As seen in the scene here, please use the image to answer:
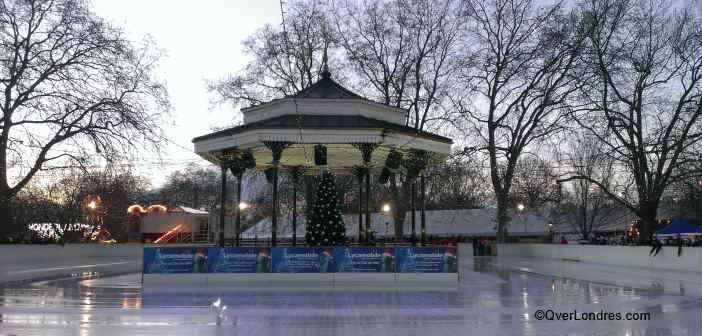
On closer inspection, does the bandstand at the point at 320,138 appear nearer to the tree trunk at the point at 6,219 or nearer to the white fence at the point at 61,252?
the white fence at the point at 61,252

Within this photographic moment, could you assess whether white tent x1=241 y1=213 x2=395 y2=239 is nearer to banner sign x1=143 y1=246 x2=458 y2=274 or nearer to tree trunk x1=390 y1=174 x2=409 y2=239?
tree trunk x1=390 y1=174 x2=409 y2=239

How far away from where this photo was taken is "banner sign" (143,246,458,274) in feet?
64.4

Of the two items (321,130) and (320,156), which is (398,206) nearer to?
(320,156)

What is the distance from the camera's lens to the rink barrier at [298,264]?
19.6 m

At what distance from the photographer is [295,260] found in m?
19.8

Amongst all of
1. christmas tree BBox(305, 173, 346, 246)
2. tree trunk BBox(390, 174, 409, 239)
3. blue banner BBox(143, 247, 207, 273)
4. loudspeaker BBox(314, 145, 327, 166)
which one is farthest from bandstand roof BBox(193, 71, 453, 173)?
tree trunk BBox(390, 174, 409, 239)

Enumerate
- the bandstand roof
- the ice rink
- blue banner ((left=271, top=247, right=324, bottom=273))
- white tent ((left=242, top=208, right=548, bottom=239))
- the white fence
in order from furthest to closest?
white tent ((left=242, top=208, right=548, bottom=239)), the white fence, the bandstand roof, blue banner ((left=271, top=247, right=324, bottom=273)), the ice rink

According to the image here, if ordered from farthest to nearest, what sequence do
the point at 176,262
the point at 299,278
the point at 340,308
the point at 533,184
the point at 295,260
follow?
the point at 533,184 < the point at 295,260 < the point at 299,278 < the point at 176,262 < the point at 340,308

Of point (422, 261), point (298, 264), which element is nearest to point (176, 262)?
point (298, 264)

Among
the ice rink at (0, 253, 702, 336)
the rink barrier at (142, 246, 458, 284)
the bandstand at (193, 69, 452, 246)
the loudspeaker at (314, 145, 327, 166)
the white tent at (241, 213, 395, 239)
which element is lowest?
the ice rink at (0, 253, 702, 336)

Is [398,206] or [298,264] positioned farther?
[398,206]

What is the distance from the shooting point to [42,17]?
94.7 ft

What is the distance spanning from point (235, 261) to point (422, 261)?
6.36 m

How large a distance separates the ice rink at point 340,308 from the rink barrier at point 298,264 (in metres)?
1.25
